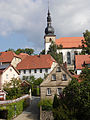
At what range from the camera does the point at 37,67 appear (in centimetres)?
5362

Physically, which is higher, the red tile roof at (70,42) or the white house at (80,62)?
the red tile roof at (70,42)

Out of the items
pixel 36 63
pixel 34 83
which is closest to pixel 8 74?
pixel 34 83

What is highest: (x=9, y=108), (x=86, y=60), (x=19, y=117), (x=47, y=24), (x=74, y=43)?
(x=47, y=24)

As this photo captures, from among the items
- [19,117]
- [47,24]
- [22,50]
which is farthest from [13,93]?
[22,50]

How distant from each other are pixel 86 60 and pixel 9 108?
31.5m

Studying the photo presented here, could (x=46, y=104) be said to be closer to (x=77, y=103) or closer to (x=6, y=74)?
(x=77, y=103)

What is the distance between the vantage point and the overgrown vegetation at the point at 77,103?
722 inches

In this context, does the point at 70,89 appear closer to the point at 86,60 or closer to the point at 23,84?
the point at 23,84

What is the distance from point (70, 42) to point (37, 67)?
125 feet

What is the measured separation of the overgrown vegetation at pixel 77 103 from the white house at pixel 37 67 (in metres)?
31.5

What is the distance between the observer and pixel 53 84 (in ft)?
88.7

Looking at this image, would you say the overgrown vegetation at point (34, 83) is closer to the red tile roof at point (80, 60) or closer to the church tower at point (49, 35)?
the red tile roof at point (80, 60)

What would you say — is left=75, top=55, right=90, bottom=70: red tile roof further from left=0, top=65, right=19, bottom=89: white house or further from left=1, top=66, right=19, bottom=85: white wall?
left=0, top=65, right=19, bottom=89: white house

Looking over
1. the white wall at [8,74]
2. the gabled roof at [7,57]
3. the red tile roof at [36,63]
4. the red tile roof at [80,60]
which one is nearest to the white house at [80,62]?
the red tile roof at [80,60]
